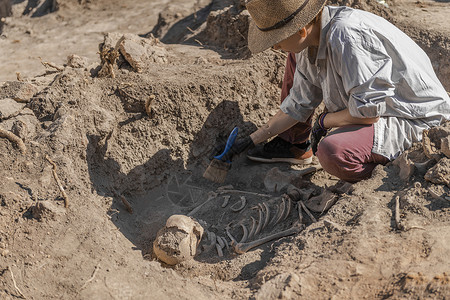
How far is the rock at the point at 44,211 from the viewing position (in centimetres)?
289

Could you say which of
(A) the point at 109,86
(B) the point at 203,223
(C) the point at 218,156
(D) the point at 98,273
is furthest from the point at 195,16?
(D) the point at 98,273

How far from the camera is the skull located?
291cm

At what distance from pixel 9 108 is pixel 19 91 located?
0.65ft

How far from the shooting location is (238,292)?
2.52m

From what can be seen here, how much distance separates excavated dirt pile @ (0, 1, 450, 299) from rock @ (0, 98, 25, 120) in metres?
0.01

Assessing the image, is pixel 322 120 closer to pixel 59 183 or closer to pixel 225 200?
pixel 225 200

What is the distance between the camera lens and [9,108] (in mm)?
3416

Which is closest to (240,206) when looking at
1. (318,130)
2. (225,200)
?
(225,200)

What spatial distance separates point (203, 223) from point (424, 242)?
139cm

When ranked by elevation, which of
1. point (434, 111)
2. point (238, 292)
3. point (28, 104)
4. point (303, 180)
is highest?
point (28, 104)

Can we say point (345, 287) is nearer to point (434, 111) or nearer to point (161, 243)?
point (161, 243)

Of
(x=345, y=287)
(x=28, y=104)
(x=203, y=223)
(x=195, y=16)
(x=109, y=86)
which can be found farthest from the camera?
(x=195, y=16)

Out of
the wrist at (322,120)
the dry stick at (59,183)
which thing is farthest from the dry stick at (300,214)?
the dry stick at (59,183)

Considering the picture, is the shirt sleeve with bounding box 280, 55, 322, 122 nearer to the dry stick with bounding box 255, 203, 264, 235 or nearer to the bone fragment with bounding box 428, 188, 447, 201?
the dry stick with bounding box 255, 203, 264, 235
